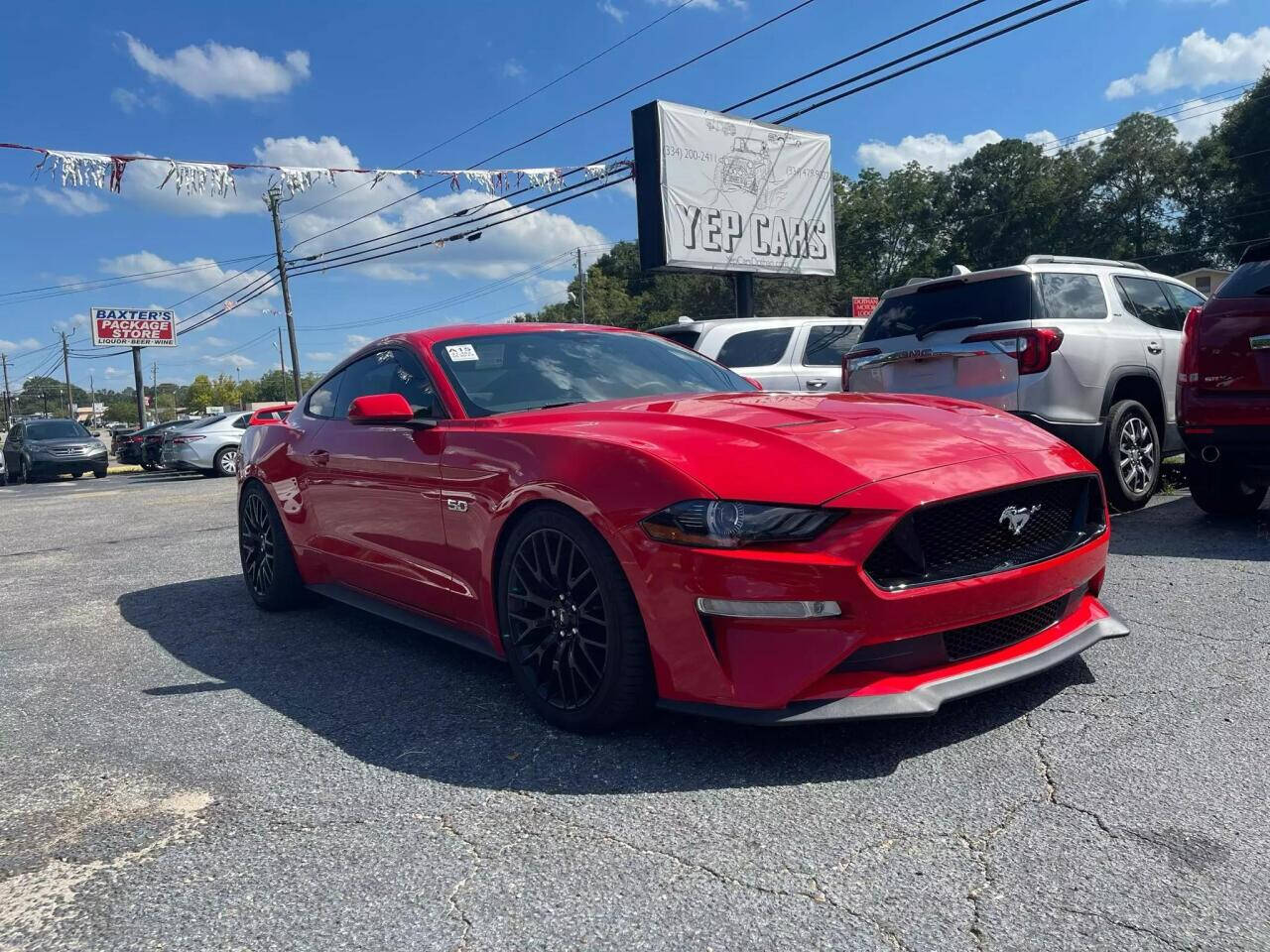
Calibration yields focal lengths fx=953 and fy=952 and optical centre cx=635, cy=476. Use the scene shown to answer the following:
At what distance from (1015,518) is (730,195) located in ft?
49.9

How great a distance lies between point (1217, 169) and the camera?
47.4 m

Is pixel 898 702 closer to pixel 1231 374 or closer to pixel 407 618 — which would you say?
pixel 407 618

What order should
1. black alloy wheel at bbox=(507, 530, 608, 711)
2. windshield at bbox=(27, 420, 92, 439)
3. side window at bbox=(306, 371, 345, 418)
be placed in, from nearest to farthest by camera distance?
black alloy wheel at bbox=(507, 530, 608, 711) < side window at bbox=(306, 371, 345, 418) < windshield at bbox=(27, 420, 92, 439)

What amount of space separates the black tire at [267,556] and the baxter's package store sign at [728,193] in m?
11.7

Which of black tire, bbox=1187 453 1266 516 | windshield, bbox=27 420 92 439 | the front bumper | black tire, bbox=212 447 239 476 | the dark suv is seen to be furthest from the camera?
windshield, bbox=27 420 92 439

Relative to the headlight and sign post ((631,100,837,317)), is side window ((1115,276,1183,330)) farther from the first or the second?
sign post ((631,100,837,317))

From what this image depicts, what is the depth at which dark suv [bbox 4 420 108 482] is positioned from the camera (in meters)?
23.1

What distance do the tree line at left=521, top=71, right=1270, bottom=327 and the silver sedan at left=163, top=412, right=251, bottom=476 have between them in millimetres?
35031

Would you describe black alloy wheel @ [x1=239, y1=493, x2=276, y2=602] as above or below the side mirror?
below

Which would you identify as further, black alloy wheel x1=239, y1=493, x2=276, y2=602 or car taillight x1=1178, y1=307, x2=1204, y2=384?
car taillight x1=1178, y1=307, x2=1204, y2=384

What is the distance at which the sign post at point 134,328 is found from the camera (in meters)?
48.9

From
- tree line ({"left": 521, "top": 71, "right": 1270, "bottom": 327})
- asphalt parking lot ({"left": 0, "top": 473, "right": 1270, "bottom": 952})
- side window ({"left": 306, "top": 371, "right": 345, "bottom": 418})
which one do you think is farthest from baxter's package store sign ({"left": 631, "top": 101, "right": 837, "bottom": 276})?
tree line ({"left": 521, "top": 71, "right": 1270, "bottom": 327})

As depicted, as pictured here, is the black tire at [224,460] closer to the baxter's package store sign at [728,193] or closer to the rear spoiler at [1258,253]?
the baxter's package store sign at [728,193]

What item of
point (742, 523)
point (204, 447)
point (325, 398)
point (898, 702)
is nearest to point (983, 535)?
point (898, 702)
